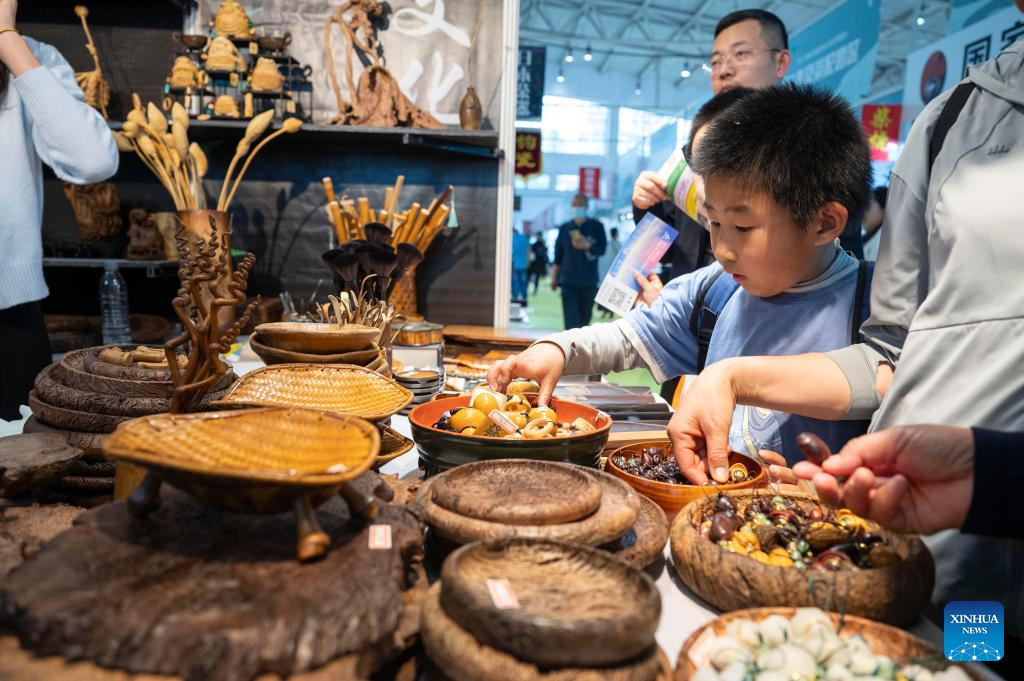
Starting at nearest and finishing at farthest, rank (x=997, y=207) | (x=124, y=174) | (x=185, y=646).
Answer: (x=185, y=646) → (x=997, y=207) → (x=124, y=174)

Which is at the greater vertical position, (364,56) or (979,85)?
(364,56)

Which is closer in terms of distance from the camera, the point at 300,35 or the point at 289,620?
the point at 289,620

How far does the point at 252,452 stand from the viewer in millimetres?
762

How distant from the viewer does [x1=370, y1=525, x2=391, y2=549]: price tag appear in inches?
28.6

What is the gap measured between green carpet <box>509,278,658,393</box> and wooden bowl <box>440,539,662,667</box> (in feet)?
13.9

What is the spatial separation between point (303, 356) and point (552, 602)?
824 millimetres

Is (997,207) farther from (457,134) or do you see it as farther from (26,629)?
(457,134)

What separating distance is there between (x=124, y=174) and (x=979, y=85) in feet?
11.5

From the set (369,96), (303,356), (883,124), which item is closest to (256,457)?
(303,356)

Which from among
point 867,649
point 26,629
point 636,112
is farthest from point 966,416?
point 636,112

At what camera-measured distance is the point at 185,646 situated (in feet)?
1.85

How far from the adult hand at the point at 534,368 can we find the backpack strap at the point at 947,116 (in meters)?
0.82

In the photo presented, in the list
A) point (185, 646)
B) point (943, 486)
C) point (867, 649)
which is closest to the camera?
point (185, 646)

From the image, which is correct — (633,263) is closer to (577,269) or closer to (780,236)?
(780,236)
